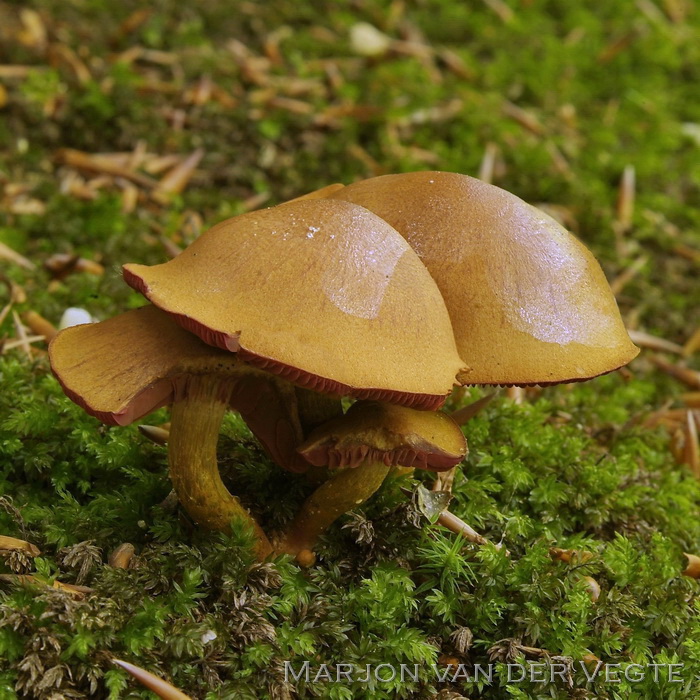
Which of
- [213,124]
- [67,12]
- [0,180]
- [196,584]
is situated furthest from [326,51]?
[196,584]

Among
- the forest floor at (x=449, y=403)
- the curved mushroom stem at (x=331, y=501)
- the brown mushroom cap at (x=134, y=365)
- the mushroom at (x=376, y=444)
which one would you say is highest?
the brown mushroom cap at (x=134, y=365)

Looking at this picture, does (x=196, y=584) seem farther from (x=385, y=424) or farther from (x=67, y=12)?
(x=67, y=12)

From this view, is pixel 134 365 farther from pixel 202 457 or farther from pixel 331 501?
pixel 331 501

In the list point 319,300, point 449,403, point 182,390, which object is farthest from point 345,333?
point 449,403

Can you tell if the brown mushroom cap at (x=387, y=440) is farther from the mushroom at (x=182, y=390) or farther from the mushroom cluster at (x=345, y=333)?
the mushroom at (x=182, y=390)

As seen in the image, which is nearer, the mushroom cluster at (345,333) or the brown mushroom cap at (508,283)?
the mushroom cluster at (345,333)

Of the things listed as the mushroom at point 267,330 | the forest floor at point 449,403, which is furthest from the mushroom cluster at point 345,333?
the forest floor at point 449,403

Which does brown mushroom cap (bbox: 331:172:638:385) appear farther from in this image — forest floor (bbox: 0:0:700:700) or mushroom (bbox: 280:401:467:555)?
A: forest floor (bbox: 0:0:700:700)
